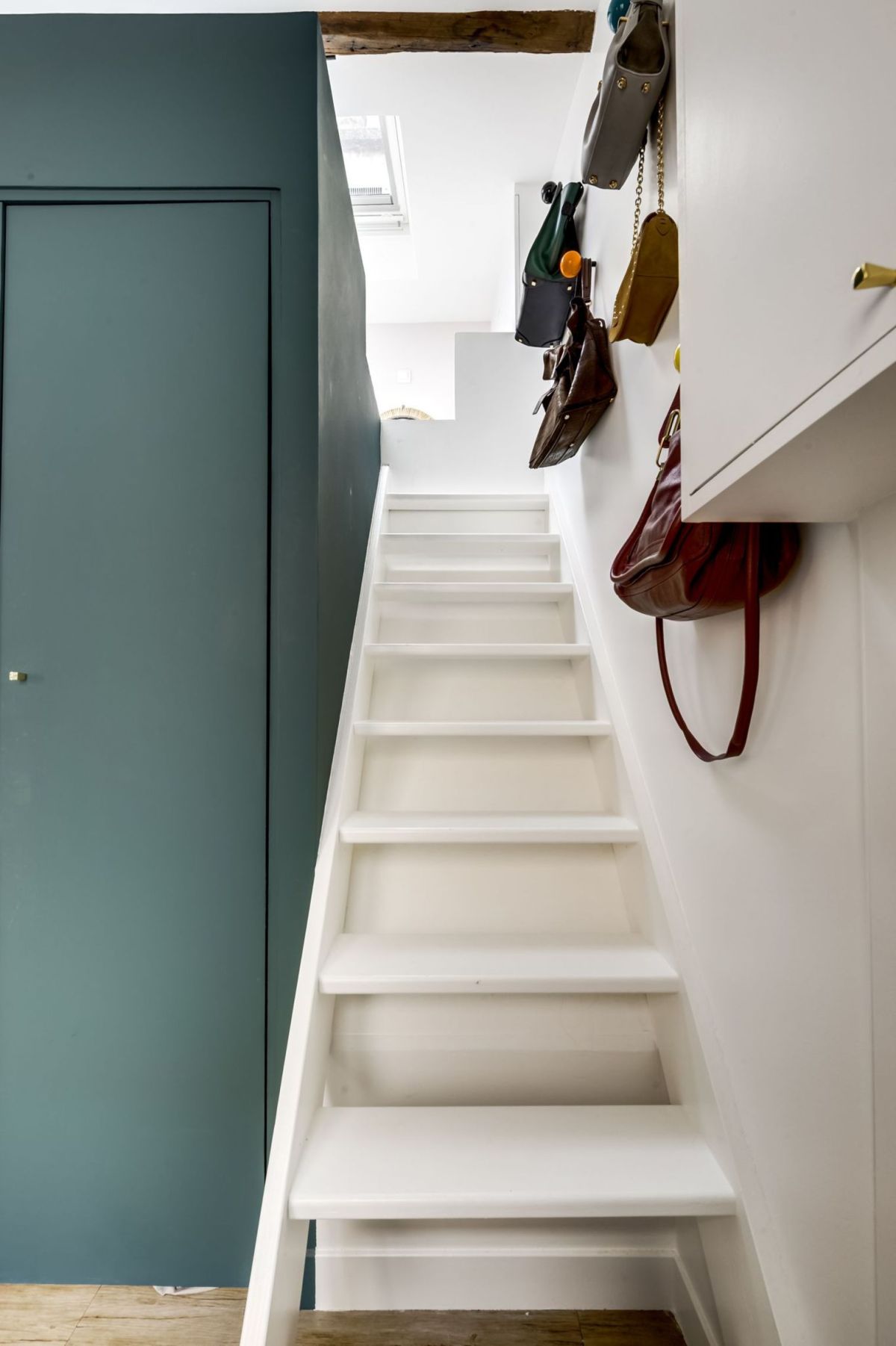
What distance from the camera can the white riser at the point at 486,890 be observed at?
5.13 ft

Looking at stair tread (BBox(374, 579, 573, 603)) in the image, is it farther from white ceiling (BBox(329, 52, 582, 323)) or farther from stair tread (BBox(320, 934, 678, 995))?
white ceiling (BBox(329, 52, 582, 323))

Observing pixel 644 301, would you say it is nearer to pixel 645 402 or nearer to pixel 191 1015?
pixel 645 402

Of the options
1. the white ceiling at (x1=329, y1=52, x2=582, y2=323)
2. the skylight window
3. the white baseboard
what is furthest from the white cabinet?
the skylight window

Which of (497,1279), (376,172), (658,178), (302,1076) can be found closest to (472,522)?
(658,178)

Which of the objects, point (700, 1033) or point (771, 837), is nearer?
point (771, 837)

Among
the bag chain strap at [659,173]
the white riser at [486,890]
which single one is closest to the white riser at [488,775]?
the white riser at [486,890]

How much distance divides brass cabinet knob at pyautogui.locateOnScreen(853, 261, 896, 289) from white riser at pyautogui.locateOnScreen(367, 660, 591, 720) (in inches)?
62.6

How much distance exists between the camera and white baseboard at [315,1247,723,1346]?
52.1 inches

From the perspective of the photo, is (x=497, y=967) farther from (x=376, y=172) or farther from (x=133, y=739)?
(x=376, y=172)

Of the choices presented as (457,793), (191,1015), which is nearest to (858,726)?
(457,793)

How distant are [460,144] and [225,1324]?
3743mm

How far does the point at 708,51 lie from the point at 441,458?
2.51 m

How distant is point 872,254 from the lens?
49cm

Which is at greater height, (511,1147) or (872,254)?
(872,254)
